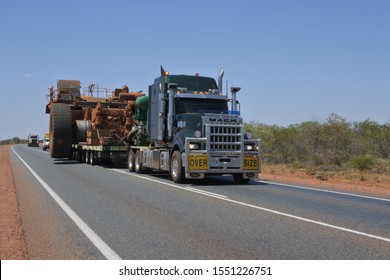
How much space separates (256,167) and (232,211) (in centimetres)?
657

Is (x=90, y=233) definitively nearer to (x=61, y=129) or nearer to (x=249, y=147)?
(x=249, y=147)

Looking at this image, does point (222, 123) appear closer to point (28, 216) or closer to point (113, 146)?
point (28, 216)

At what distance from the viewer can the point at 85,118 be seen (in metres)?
31.5

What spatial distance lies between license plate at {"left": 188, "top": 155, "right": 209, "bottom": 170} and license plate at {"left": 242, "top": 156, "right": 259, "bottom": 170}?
135cm

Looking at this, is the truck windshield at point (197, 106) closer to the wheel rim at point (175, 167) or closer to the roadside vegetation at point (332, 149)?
the wheel rim at point (175, 167)

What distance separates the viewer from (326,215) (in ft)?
32.9

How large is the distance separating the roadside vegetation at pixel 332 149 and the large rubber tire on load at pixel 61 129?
38.6 feet

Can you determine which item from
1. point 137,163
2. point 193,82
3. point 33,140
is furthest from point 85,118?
point 33,140

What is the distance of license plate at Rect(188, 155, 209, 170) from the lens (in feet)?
52.6

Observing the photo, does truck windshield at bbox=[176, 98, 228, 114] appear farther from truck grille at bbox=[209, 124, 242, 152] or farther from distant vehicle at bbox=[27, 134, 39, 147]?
distant vehicle at bbox=[27, 134, 39, 147]

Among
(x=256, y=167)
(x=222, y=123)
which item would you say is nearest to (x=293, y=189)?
(x=256, y=167)

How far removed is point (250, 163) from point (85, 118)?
1708 centimetres

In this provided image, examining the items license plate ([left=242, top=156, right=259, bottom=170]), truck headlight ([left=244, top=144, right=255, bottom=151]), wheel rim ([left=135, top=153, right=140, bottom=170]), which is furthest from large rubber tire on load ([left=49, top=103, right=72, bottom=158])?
license plate ([left=242, top=156, right=259, bottom=170])

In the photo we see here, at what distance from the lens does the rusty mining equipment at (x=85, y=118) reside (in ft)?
90.7
